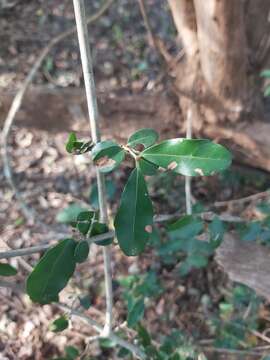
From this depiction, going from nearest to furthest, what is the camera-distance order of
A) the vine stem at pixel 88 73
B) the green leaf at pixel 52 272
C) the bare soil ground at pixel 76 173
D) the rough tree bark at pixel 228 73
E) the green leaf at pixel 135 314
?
the vine stem at pixel 88 73
the green leaf at pixel 52 272
the green leaf at pixel 135 314
the rough tree bark at pixel 228 73
the bare soil ground at pixel 76 173

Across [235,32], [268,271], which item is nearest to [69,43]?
[235,32]

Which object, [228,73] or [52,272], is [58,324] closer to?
[52,272]

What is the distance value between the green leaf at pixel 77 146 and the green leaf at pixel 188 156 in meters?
0.07

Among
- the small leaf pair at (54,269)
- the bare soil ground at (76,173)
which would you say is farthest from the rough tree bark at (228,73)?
the small leaf pair at (54,269)

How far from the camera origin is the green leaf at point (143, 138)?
2.00 feet

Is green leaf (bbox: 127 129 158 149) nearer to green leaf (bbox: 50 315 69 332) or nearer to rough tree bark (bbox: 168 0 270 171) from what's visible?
green leaf (bbox: 50 315 69 332)

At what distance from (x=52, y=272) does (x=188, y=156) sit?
259 mm

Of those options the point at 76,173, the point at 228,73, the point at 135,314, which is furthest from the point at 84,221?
the point at 76,173

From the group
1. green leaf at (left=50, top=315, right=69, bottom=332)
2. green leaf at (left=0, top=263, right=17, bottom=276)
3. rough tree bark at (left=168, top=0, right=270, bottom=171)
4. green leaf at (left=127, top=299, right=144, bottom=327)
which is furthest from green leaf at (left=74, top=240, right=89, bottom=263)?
rough tree bark at (left=168, top=0, right=270, bottom=171)

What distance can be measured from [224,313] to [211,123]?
2.02ft

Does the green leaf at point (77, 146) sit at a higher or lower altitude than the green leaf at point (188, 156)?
higher

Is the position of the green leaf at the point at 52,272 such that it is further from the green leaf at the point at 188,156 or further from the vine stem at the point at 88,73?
the green leaf at the point at 188,156

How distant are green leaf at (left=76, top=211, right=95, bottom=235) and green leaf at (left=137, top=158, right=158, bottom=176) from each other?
13 cm

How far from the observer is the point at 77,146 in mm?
573
